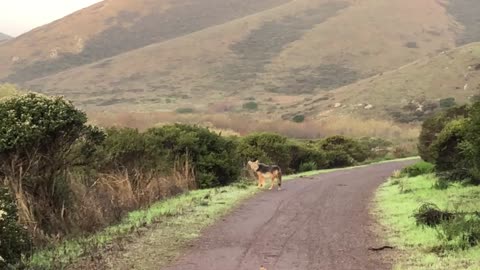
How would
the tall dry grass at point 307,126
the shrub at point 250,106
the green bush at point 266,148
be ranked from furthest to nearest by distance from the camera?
1. the shrub at point 250,106
2. the tall dry grass at point 307,126
3. the green bush at point 266,148

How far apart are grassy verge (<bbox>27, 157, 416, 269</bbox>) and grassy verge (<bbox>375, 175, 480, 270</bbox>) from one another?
3.51 meters

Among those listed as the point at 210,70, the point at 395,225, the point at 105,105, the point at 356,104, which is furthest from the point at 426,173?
the point at 210,70

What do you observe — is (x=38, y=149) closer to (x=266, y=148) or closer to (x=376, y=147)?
(x=266, y=148)

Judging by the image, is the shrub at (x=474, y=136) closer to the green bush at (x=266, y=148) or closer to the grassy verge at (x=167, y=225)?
the grassy verge at (x=167, y=225)

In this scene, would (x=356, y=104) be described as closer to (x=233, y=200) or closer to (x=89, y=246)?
(x=233, y=200)

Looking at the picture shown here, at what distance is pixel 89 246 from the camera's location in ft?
30.7

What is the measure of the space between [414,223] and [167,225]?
4.62 m

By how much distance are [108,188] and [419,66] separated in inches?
2909

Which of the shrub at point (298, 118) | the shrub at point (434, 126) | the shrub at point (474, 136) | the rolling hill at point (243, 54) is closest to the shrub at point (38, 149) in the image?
the shrub at point (474, 136)

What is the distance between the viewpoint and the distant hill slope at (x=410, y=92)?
6844 centimetres

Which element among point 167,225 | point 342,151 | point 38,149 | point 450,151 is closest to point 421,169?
point 450,151

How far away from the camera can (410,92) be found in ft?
240

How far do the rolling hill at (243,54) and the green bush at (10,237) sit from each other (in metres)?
63.0

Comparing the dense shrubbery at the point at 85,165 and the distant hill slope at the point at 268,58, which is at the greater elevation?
the dense shrubbery at the point at 85,165
